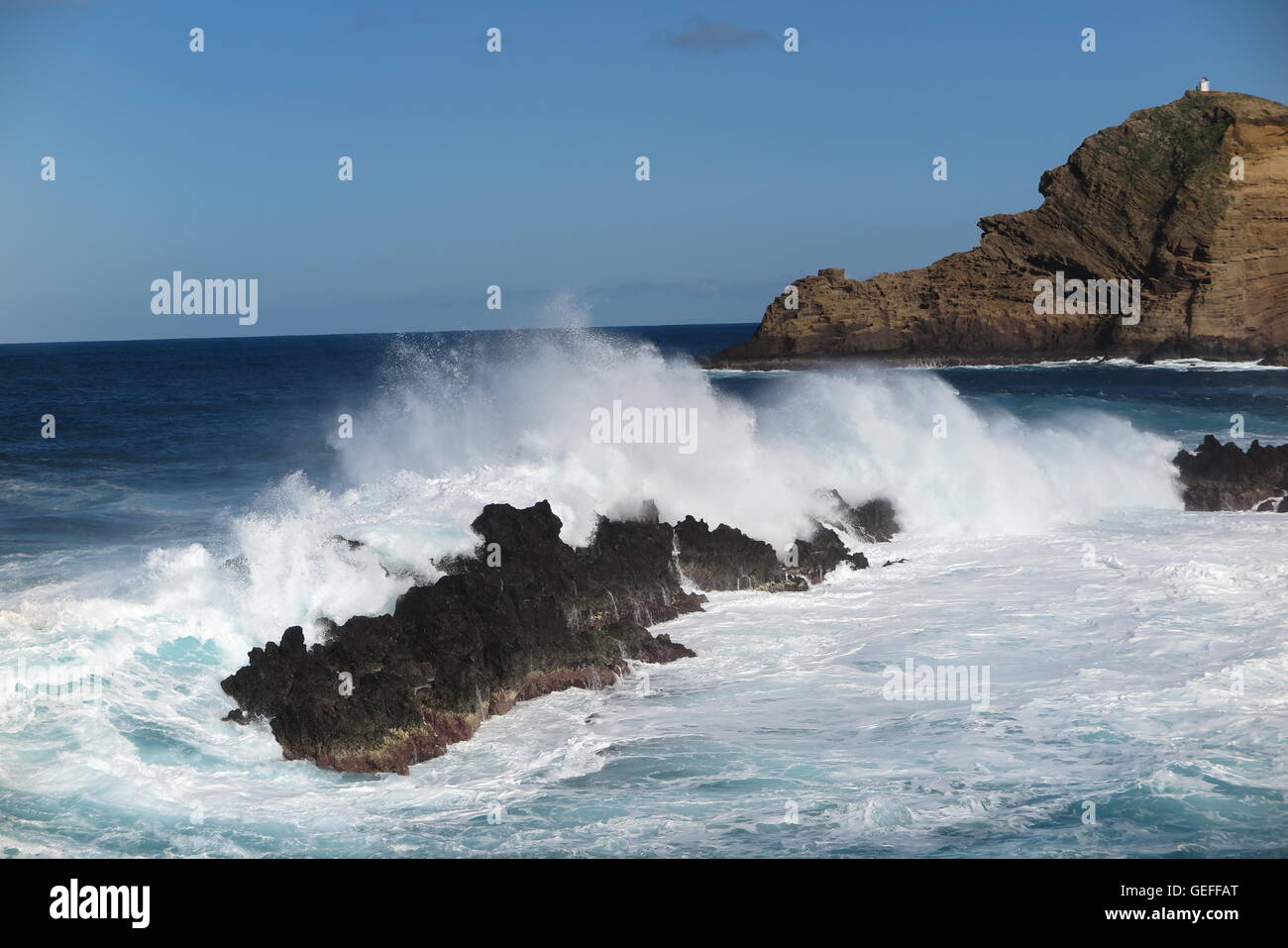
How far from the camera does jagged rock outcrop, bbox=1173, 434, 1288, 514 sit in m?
23.6

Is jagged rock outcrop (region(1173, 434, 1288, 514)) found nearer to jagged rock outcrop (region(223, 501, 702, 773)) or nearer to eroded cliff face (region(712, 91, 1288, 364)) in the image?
jagged rock outcrop (region(223, 501, 702, 773))

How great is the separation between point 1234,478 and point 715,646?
14.8 m

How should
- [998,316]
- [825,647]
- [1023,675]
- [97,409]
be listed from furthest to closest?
[998,316] < [97,409] < [825,647] < [1023,675]

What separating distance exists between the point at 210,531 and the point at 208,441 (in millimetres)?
14846

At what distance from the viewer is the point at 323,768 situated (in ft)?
35.1

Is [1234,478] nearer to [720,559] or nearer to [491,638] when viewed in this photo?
[720,559]

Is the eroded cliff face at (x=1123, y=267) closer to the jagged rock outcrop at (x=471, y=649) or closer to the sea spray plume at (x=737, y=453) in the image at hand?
the sea spray plume at (x=737, y=453)

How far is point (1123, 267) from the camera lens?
69062mm

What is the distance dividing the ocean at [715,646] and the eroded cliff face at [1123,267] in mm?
40620

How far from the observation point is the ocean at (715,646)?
30.7 feet

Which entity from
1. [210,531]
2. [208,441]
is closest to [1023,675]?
[210,531]

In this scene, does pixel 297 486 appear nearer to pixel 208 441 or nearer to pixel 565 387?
pixel 565 387

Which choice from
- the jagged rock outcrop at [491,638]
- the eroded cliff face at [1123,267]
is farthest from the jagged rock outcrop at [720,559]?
the eroded cliff face at [1123,267]

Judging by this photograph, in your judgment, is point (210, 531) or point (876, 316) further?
point (876, 316)
